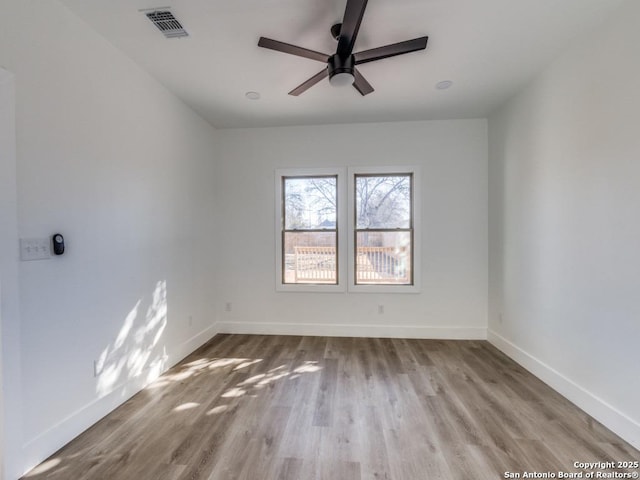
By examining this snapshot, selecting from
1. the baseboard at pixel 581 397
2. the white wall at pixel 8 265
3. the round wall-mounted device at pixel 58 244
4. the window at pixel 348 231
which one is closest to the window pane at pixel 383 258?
the window at pixel 348 231

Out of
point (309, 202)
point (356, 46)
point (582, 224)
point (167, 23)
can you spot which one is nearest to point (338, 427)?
point (582, 224)

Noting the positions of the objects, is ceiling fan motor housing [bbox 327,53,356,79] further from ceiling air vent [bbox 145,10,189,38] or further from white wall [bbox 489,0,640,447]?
white wall [bbox 489,0,640,447]

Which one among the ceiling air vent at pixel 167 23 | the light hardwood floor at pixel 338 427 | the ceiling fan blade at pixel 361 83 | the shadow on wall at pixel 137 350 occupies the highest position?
the ceiling air vent at pixel 167 23

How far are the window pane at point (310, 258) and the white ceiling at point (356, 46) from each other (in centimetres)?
172

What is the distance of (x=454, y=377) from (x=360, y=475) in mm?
1597

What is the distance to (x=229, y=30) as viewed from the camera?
2.10m

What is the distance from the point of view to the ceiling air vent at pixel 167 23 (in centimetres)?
193

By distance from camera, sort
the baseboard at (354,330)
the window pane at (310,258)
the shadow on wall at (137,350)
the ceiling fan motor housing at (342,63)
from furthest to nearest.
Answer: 1. the window pane at (310,258)
2. the baseboard at (354,330)
3. the shadow on wall at (137,350)
4. the ceiling fan motor housing at (342,63)

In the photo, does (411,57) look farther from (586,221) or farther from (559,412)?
(559,412)

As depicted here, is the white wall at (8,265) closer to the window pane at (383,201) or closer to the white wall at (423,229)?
the white wall at (423,229)

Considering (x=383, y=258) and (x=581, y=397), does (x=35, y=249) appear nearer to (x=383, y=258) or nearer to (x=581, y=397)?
(x=383, y=258)

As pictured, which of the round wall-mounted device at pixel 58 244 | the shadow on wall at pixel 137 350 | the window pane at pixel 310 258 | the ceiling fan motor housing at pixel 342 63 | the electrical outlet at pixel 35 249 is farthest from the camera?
the window pane at pixel 310 258

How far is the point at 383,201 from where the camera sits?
392 centimetres

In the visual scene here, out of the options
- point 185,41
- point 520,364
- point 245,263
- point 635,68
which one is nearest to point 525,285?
→ point 520,364
